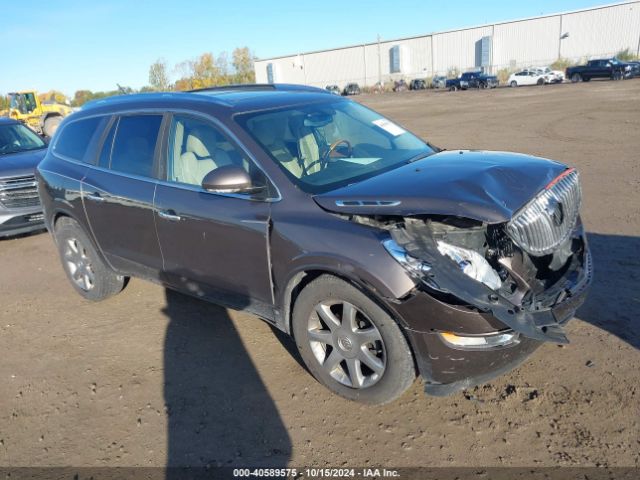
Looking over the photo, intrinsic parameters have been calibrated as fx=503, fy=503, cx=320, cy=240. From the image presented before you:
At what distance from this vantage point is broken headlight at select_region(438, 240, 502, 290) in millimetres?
2811

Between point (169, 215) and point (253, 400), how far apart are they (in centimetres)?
153

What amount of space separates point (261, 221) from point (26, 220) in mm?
5822

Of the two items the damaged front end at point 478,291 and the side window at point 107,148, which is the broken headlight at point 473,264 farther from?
the side window at point 107,148

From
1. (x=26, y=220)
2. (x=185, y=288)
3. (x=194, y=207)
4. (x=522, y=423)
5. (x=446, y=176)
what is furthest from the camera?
(x=26, y=220)

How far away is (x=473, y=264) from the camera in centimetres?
285

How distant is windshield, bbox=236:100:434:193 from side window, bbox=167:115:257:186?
9.8 inches

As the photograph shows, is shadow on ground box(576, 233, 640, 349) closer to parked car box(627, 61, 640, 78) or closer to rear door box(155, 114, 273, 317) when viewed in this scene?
rear door box(155, 114, 273, 317)

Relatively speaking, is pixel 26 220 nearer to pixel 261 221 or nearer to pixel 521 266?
pixel 261 221

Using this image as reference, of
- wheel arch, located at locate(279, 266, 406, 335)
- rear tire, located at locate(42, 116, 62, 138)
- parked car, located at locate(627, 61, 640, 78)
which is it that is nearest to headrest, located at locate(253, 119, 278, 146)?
wheel arch, located at locate(279, 266, 406, 335)

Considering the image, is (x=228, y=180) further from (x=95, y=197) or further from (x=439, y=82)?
(x=439, y=82)

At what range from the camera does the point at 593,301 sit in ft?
13.8

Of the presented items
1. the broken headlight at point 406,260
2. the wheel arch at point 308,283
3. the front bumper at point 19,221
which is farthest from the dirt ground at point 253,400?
the front bumper at point 19,221

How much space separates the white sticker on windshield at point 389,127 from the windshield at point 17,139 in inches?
279

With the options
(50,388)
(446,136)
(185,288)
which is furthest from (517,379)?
(446,136)
